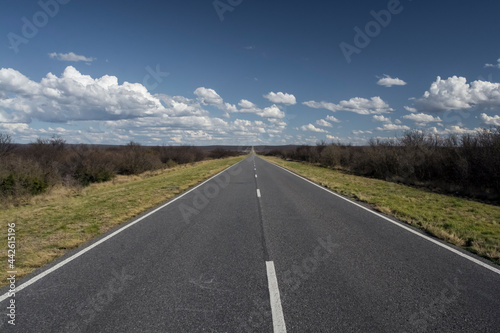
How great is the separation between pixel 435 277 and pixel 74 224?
28.5 ft

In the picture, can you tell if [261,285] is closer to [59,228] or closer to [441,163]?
[59,228]

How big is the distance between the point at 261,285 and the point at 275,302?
0.54 m

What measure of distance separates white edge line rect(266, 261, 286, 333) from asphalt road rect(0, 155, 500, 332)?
0.01 meters

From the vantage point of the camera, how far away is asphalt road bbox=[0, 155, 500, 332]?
330 centimetres

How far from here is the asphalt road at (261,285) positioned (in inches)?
130

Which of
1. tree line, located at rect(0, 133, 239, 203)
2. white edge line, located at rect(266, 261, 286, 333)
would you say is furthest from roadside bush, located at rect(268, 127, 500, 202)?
tree line, located at rect(0, 133, 239, 203)

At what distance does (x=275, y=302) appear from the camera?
3701 mm

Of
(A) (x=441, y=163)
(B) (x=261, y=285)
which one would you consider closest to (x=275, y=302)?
(B) (x=261, y=285)

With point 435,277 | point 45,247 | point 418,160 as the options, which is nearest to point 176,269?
point 45,247

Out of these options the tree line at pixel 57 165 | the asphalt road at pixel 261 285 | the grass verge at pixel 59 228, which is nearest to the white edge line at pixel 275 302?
the asphalt road at pixel 261 285

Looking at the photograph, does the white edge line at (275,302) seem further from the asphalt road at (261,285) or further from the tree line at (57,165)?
the tree line at (57,165)

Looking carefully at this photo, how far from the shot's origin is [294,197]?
1296cm

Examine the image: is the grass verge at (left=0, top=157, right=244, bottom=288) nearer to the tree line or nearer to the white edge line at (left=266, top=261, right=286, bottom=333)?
the white edge line at (left=266, top=261, right=286, bottom=333)

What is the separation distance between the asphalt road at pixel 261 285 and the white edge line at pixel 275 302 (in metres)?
0.01
